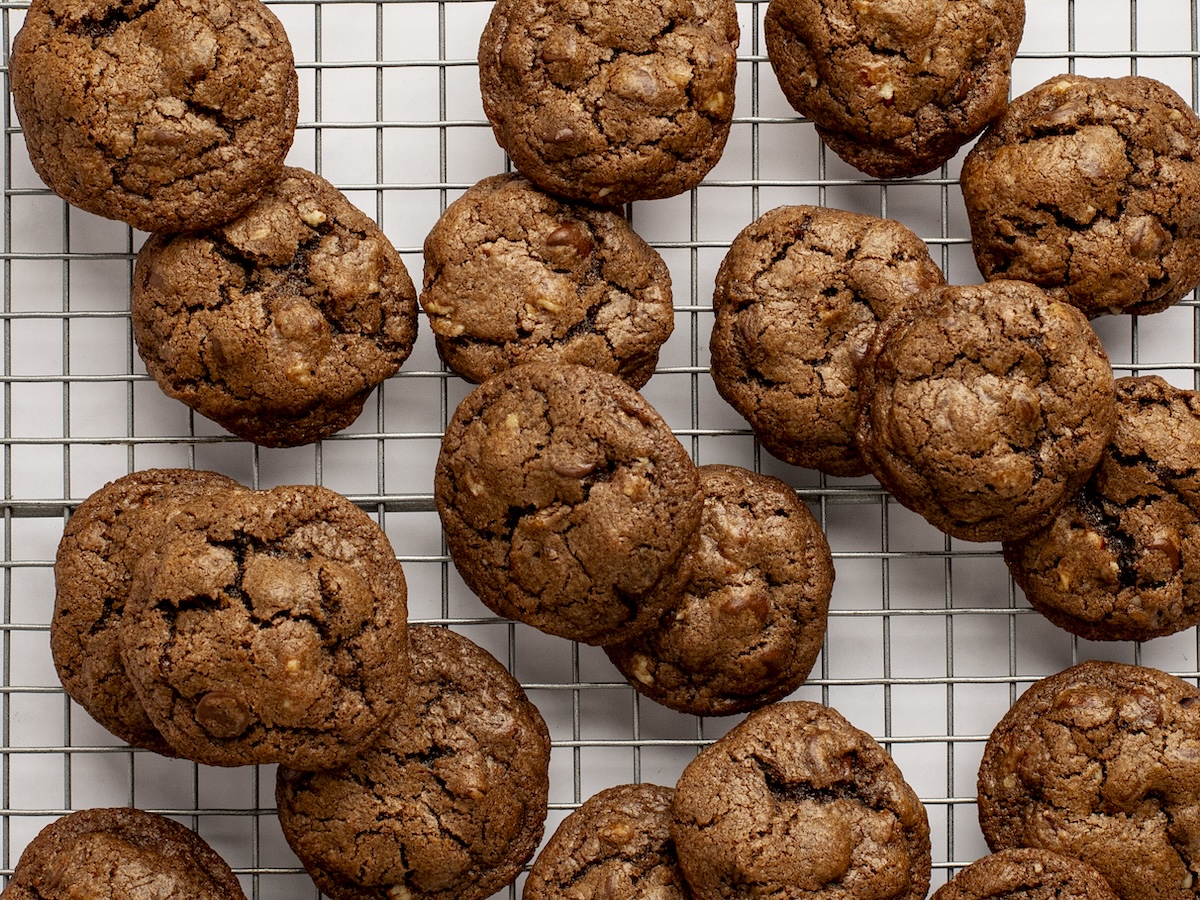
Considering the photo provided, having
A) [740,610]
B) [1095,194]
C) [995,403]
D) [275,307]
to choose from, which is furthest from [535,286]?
[1095,194]

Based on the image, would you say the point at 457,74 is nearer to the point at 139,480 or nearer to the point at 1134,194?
the point at 139,480

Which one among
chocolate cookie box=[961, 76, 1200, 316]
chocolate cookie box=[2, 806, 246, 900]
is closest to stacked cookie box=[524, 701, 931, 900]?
chocolate cookie box=[2, 806, 246, 900]

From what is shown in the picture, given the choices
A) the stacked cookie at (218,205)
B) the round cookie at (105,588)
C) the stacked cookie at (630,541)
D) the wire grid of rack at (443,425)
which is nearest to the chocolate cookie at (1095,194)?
the wire grid of rack at (443,425)

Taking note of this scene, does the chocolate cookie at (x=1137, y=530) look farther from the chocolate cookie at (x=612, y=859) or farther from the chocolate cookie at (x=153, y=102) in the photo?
the chocolate cookie at (x=153, y=102)

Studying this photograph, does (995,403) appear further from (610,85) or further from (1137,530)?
(610,85)

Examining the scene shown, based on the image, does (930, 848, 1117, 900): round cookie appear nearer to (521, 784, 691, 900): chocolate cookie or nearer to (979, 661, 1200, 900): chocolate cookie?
(979, 661, 1200, 900): chocolate cookie

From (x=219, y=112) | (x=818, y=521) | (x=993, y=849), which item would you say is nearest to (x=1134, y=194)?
(x=818, y=521)
